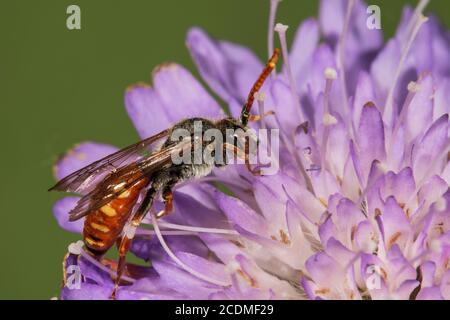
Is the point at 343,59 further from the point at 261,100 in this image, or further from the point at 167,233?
the point at 167,233

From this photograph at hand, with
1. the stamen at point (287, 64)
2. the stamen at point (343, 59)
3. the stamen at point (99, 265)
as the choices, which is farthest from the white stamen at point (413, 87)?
the stamen at point (99, 265)

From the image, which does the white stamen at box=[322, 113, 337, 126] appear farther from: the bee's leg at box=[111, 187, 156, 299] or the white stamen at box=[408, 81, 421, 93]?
the bee's leg at box=[111, 187, 156, 299]

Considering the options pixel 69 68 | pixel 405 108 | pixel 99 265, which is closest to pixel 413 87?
pixel 405 108

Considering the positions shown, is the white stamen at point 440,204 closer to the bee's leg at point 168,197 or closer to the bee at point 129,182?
the bee at point 129,182

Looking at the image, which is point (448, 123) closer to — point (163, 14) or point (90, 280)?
point (90, 280)

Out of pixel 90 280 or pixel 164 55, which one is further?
pixel 164 55

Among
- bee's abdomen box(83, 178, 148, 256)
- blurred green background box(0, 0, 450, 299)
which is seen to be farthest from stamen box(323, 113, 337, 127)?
blurred green background box(0, 0, 450, 299)
